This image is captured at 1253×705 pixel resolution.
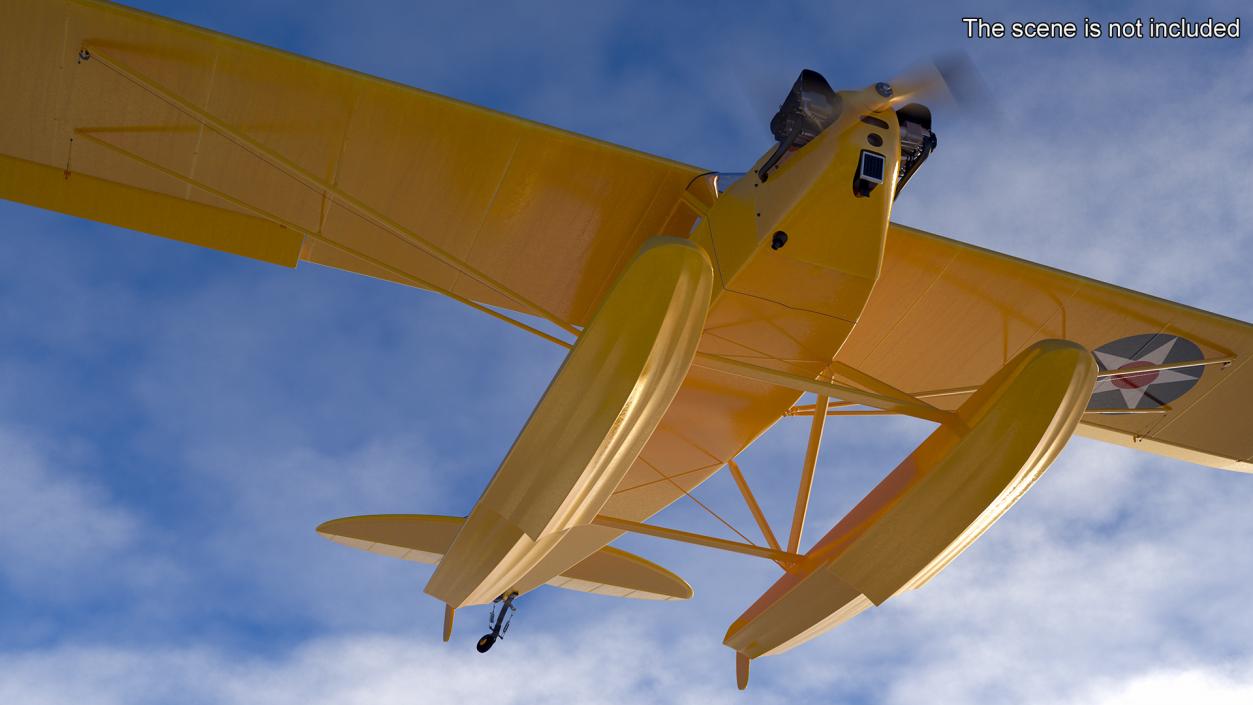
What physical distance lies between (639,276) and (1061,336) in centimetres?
557

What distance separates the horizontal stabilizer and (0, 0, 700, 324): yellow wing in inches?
101

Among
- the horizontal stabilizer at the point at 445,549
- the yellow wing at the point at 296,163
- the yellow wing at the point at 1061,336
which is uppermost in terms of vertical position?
the yellow wing at the point at 296,163

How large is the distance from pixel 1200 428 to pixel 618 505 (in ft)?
20.9

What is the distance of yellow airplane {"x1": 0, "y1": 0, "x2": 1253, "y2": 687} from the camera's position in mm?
8672

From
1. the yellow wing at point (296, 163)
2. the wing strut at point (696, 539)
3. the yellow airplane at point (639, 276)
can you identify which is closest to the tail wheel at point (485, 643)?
the yellow airplane at point (639, 276)

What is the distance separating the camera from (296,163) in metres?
10.0

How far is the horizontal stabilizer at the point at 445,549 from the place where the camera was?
11648 mm

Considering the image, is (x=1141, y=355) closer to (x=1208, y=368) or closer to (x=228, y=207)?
(x=1208, y=368)

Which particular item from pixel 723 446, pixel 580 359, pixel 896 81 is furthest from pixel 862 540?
pixel 896 81

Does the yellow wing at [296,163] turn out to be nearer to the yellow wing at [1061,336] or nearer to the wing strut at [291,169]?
the wing strut at [291,169]

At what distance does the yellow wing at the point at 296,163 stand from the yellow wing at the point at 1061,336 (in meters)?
2.42

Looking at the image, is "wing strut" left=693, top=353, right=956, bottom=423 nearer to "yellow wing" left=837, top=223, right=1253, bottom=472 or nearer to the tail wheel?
"yellow wing" left=837, top=223, right=1253, bottom=472

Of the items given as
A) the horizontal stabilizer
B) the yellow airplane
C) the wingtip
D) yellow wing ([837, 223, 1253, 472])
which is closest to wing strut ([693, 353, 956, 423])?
the yellow airplane

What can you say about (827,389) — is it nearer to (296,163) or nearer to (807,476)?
(807,476)
